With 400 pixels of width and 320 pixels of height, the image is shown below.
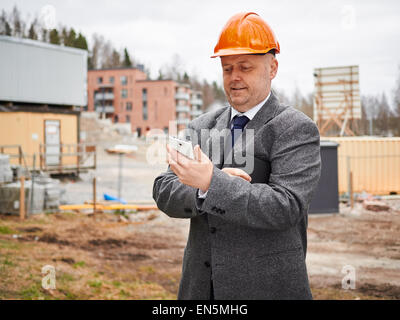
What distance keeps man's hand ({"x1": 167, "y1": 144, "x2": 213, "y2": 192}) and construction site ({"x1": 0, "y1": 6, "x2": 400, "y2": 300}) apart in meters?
0.25

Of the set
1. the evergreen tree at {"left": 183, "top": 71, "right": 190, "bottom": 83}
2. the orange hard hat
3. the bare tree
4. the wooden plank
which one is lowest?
the wooden plank

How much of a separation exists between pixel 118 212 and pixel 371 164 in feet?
30.8

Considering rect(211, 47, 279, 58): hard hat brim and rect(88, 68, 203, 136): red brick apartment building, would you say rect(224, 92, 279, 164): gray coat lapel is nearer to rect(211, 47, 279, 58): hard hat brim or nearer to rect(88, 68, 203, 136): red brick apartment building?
rect(211, 47, 279, 58): hard hat brim

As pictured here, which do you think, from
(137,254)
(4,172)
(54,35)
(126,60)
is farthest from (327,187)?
(126,60)

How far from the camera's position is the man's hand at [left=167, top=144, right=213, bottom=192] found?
129 cm

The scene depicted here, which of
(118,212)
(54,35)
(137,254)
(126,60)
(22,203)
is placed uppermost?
(126,60)

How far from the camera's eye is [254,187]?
4.55 feet

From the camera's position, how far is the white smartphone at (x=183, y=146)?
1.27 metres

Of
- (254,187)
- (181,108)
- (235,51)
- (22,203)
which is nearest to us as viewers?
(254,187)

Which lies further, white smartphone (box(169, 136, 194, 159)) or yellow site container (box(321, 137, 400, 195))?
yellow site container (box(321, 137, 400, 195))

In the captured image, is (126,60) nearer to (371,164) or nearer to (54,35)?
(371,164)

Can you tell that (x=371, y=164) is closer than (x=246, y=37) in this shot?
No

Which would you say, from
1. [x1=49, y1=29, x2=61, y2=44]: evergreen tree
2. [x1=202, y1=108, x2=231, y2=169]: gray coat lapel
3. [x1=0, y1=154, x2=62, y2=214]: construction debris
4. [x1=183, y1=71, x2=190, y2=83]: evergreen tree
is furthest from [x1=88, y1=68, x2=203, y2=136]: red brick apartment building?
[x1=202, y1=108, x2=231, y2=169]: gray coat lapel

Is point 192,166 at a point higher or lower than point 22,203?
higher
